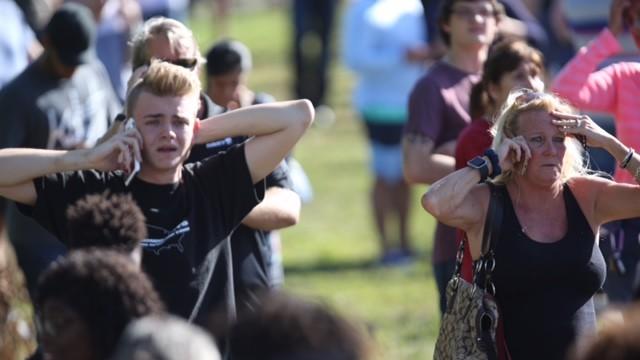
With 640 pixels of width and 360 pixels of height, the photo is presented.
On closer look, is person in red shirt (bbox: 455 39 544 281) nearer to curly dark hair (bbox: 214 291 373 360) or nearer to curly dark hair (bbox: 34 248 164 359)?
curly dark hair (bbox: 34 248 164 359)

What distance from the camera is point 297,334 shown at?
360 cm

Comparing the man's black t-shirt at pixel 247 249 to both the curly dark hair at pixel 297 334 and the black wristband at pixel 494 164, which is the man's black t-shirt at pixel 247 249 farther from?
the curly dark hair at pixel 297 334

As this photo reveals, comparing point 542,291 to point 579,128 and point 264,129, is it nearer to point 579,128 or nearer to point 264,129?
point 579,128

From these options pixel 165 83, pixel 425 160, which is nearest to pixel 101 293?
pixel 165 83

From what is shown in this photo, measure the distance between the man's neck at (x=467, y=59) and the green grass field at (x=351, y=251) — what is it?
1302 mm

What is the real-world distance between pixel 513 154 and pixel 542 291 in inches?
19.9

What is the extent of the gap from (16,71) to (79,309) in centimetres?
660

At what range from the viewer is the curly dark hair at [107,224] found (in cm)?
473

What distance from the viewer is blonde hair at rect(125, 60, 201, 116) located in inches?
223

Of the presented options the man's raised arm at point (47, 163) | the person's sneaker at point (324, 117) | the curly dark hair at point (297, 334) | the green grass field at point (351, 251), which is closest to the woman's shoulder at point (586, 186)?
the green grass field at point (351, 251)

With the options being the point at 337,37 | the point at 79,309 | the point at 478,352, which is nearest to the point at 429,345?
the point at 478,352

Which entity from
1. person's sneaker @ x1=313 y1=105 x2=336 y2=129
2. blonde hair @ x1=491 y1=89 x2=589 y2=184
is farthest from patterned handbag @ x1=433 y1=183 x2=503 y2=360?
person's sneaker @ x1=313 y1=105 x2=336 y2=129

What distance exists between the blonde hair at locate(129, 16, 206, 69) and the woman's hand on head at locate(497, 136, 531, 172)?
4.52 feet

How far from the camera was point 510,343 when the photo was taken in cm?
561
